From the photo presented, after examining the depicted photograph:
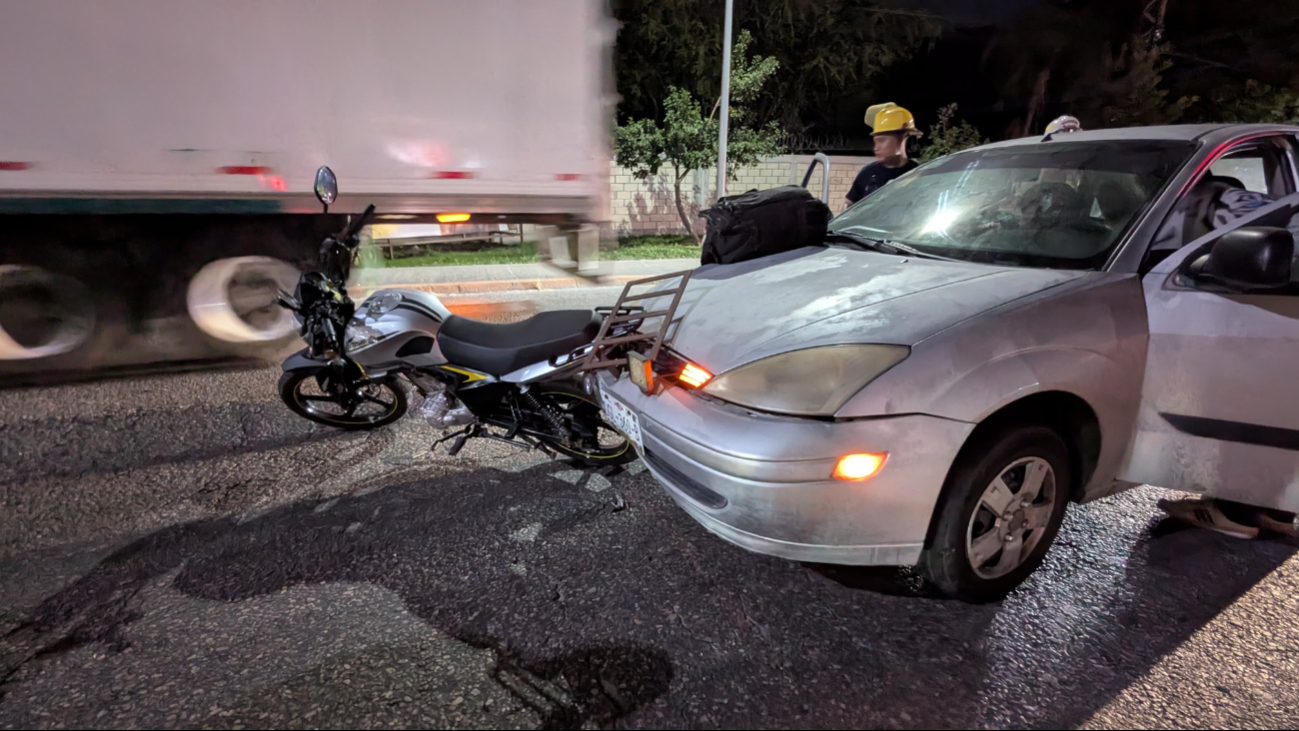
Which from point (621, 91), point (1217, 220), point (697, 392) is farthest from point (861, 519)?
point (621, 91)

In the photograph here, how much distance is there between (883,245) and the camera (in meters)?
3.17

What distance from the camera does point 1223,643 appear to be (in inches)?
92.7

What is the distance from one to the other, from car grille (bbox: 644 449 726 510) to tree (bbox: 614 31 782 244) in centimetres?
1151

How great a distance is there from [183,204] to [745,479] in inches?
190

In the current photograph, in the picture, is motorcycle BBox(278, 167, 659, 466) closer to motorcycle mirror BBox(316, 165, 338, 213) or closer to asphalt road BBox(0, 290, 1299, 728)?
motorcycle mirror BBox(316, 165, 338, 213)

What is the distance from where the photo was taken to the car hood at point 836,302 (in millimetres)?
2264

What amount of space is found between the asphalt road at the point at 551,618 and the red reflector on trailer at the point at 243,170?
7.94 ft

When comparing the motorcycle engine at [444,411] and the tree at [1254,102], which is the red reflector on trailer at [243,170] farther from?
the tree at [1254,102]

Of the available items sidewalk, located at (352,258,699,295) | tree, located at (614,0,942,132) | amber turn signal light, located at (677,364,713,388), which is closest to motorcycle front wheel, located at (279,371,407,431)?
amber turn signal light, located at (677,364,713,388)

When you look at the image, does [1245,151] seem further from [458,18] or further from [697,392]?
[458,18]

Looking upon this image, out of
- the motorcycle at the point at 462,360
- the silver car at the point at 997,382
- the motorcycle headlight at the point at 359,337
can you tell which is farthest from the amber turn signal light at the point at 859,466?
the motorcycle headlight at the point at 359,337

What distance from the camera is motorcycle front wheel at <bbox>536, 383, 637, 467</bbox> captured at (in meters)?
3.24

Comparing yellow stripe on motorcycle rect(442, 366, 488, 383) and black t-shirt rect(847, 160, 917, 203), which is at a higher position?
black t-shirt rect(847, 160, 917, 203)

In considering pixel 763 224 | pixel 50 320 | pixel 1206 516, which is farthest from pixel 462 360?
pixel 50 320
